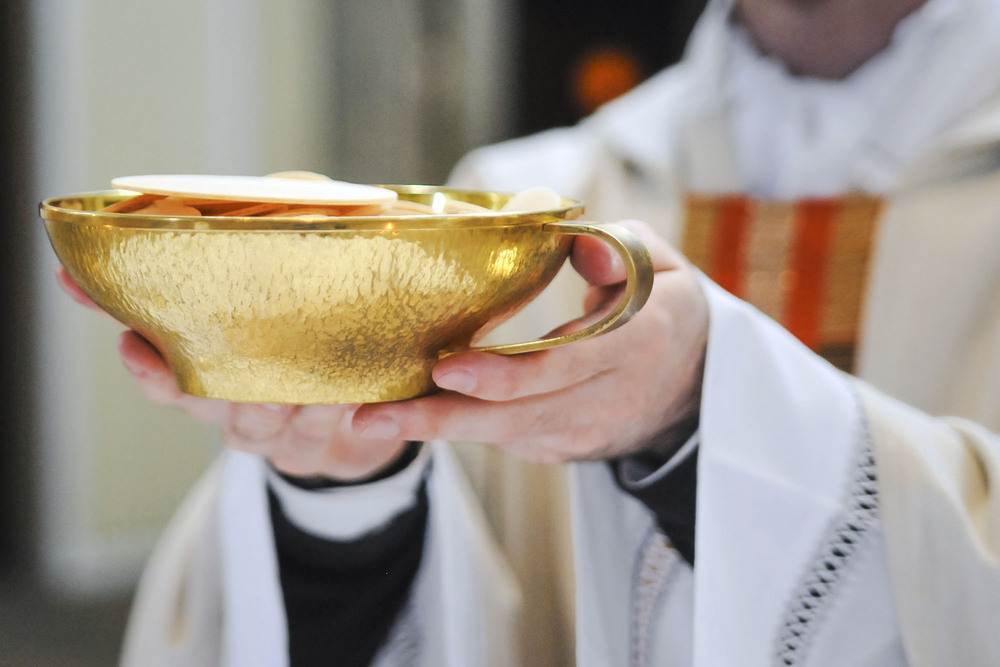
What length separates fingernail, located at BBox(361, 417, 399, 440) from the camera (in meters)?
0.38

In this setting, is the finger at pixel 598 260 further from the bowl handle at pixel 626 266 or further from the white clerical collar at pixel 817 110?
the white clerical collar at pixel 817 110

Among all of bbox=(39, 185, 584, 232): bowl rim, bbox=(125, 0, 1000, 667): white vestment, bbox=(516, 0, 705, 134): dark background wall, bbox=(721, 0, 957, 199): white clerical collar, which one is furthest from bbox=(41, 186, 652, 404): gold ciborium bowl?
bbox=(516, 0, 705, 134): dark background wall

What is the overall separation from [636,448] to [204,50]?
220 centimetres

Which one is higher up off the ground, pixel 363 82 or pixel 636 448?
pixel 363 82

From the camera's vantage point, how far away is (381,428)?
0.38 metres

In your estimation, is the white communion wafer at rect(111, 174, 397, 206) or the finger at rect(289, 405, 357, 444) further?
the finger at rect(289, 405, 357, 444)

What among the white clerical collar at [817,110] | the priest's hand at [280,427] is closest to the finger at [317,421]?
the priest's hand at [280,427]

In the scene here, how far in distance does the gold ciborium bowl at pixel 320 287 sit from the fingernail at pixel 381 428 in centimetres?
1

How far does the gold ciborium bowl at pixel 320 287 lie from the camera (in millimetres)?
300

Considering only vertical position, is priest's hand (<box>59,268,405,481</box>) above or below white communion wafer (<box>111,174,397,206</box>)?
below

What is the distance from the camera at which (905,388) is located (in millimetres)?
827

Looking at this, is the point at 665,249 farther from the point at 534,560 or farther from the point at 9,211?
the point at 9,211

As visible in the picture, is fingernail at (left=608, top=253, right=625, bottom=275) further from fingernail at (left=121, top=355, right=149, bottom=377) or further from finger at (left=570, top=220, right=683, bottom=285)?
fingernail at (left=121, top=355, right=149, bottom=377)

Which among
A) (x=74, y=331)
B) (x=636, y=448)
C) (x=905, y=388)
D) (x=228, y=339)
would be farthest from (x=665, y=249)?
(x=74, y=331)
